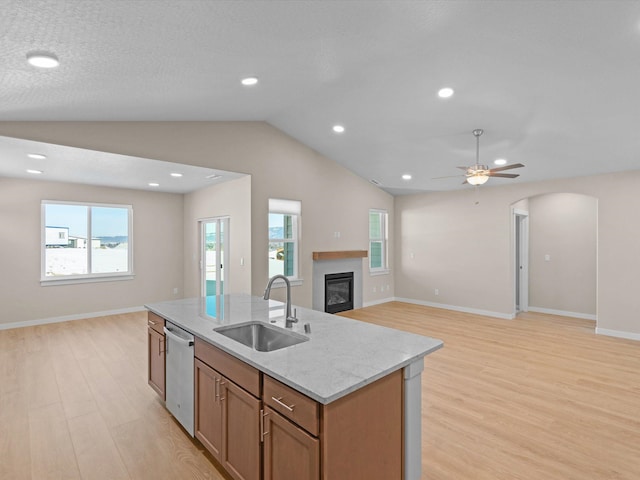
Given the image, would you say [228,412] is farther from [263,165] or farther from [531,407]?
[263,165]

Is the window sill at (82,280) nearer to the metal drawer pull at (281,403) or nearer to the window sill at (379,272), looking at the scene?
the window sill at (379,272)

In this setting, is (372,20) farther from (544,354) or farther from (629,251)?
(629,251)

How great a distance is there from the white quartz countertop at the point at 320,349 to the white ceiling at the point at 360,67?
1.90m

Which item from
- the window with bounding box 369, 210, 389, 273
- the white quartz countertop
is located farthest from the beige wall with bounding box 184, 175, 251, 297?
the window with bounding box 369, 210, 389, 273

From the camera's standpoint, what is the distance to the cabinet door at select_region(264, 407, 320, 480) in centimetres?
138

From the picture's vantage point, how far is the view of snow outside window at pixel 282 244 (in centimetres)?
588

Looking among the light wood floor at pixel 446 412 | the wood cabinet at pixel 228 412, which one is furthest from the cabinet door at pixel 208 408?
the light wood floor at pixel 446 412

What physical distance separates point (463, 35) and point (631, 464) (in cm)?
332

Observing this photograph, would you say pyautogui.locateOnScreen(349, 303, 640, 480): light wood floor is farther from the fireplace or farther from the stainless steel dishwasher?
the fireplace

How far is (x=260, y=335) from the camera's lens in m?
2.44

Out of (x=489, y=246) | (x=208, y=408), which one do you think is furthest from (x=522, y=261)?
(x=208, y=408)

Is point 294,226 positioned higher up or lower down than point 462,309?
higher up

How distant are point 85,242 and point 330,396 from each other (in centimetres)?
661

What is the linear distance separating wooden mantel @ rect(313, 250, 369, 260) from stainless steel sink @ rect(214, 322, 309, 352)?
12.6ft
